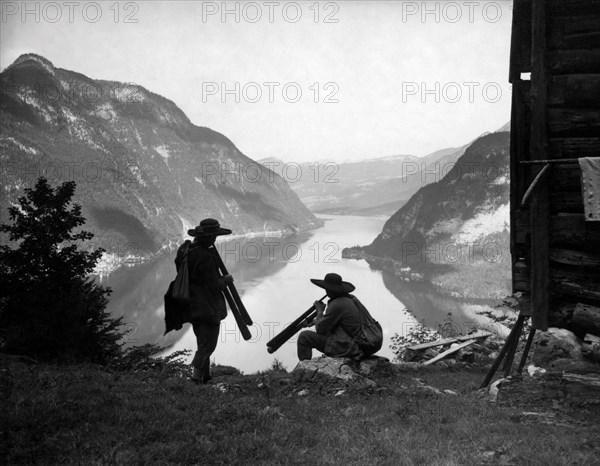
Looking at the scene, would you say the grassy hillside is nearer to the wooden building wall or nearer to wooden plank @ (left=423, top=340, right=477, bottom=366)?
the wooden building wall

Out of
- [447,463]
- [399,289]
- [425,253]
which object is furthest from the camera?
[425,253]

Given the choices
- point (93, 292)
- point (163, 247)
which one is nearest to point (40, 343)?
point (93, 292)

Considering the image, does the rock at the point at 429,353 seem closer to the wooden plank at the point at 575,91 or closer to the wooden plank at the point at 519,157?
the wooden plank at the point at 519,157

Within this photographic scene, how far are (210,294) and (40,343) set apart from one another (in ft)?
26.0

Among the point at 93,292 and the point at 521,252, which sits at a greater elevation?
the point at 521,252

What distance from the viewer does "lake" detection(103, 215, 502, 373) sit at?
218ft

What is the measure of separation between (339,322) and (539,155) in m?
4.74

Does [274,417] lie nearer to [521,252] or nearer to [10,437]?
[10,437]

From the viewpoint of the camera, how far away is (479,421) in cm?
601

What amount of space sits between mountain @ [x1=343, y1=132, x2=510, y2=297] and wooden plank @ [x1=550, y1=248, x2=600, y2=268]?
104121mm

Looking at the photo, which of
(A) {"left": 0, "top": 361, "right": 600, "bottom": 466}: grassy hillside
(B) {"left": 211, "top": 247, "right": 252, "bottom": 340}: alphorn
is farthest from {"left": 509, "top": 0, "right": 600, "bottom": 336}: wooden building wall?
(B) {"left": 211, "top": 247, "right": 252, "bottom": 340}: alphorn

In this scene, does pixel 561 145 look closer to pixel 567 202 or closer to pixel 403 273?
pixel 567 202

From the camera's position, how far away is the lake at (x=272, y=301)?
66562 millimetres

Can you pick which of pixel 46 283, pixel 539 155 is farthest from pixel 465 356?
pixel 46 283
